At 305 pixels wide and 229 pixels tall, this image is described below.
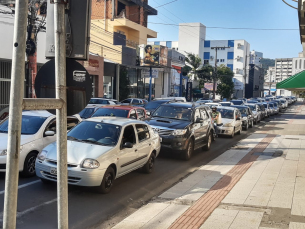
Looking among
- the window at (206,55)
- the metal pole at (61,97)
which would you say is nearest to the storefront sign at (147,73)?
the metal pole at (61,97)

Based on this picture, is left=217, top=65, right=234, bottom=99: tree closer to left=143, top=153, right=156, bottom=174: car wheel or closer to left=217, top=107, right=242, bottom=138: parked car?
left=217, top=107, right=242, bottom=138: parked car

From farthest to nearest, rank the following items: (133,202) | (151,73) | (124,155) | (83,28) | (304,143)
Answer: (151,73)
(304,143)
(124,155)
(133,202)
(83,28)

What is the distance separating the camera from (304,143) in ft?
60.4

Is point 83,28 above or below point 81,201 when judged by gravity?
above

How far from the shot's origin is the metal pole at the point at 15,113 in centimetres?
304

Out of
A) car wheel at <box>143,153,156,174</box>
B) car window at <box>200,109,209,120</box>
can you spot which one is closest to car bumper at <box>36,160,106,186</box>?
car wheel at <box>143,153,156,174</box>

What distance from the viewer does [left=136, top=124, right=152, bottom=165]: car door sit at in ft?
32.0

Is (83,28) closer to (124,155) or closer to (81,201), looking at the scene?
(81,201)

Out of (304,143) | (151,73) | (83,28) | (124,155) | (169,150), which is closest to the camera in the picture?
(83,28)

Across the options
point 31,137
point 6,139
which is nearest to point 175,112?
point 31,137

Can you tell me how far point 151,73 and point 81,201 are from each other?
120 feet

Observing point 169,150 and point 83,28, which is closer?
point 83,28

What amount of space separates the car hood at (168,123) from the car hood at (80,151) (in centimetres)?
470

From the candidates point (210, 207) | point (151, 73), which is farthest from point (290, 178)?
point (151, 73)
